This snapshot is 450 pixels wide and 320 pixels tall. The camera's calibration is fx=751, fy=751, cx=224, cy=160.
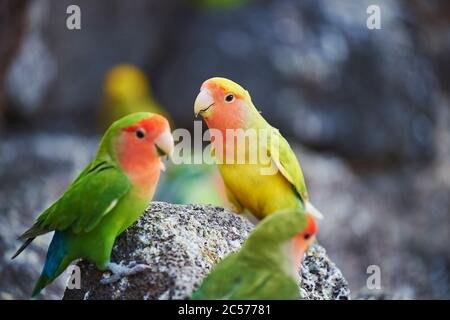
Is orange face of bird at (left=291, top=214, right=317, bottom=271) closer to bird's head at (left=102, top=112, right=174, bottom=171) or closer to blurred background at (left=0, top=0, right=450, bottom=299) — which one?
bird's head at (left=102, top=112, right=174, bottom=171)

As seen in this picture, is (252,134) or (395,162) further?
(395,162)

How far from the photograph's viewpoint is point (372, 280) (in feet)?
13.0

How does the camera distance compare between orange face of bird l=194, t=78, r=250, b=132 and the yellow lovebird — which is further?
the yellow lovebird

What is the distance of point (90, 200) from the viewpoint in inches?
107

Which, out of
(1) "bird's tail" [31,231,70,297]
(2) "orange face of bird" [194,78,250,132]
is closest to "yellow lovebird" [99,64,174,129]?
(2) "orange face of bird" [194,78,250,132]

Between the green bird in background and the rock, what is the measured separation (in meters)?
1.57

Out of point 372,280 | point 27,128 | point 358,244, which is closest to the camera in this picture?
point 372,280

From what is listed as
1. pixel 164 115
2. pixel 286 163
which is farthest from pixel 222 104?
pixel 164 115

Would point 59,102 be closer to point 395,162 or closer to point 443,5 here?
point 395,162

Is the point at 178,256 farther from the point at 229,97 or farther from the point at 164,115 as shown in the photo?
the point at 164,115

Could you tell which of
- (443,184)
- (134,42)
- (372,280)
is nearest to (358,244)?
(443,184)

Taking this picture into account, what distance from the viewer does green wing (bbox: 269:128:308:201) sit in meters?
3.11
